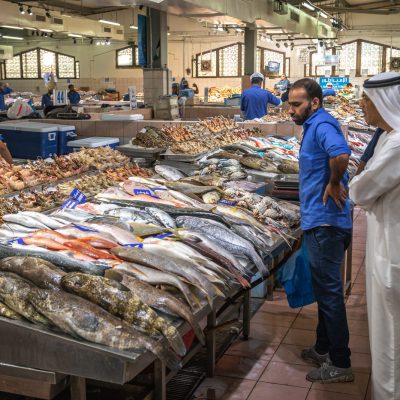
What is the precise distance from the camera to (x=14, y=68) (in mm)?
32688

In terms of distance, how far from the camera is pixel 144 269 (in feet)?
10.6

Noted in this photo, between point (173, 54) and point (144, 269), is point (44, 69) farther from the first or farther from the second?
point (144, 269)

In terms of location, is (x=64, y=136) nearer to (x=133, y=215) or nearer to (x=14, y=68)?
(x=133, y=215)

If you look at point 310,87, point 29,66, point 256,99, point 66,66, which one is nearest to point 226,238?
point 310,87

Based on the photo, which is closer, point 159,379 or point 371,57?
point 159,379

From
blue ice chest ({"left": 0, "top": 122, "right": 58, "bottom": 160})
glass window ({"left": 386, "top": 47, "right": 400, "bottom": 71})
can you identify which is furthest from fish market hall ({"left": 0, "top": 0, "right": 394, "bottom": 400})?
glass window ({"left": 386, "top": 47, "right": 400, "bottom": 71})

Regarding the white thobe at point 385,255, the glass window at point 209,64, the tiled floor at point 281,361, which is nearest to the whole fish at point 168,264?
the white thobe at point 385,255

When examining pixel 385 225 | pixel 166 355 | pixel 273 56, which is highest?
pixel 273 56

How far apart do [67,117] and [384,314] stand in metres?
7.85

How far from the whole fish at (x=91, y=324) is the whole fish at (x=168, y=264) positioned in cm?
54

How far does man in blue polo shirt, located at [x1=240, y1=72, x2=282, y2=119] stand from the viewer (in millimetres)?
11492

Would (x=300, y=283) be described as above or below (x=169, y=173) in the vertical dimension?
below

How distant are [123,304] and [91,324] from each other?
8.4 inches

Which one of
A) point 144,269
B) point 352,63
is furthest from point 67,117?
point 352,63
